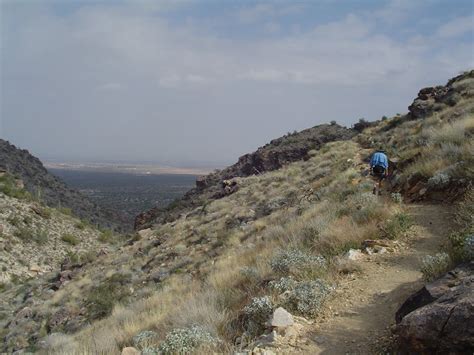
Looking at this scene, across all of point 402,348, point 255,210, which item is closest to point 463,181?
point 402,348

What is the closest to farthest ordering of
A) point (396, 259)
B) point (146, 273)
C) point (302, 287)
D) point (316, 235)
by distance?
point (302, 287) < point (396, 259) < point (316, 235) < point (146, 273)

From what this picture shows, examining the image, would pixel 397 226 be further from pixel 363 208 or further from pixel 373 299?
pixel 373 299

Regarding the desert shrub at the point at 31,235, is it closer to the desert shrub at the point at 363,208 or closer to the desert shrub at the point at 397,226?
the desert shrub at the point at 363,208

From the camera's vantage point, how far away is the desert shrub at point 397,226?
25.5 feet

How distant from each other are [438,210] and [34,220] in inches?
1477

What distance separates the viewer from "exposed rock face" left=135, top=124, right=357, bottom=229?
39094 mm

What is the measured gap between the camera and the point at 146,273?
17719 mm

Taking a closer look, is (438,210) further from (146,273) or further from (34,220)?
(34,220)

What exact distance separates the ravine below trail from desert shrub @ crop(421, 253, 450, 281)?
20 cm

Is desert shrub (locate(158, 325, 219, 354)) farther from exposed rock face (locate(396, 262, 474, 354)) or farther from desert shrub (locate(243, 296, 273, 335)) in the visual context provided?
exposed rock face (locate(396, 262, 474, 354))

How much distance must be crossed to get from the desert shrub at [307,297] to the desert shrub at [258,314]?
29 cm

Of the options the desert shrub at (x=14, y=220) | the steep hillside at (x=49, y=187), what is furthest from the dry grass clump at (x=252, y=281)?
the steep hillside at (x=49, y=187)

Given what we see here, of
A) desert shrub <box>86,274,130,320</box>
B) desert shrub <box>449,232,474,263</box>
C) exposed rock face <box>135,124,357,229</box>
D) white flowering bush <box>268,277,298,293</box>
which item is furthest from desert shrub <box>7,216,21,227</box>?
desert shrub <box>449,232,474,263</box>

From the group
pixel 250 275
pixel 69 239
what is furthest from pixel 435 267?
pixel 69 239
